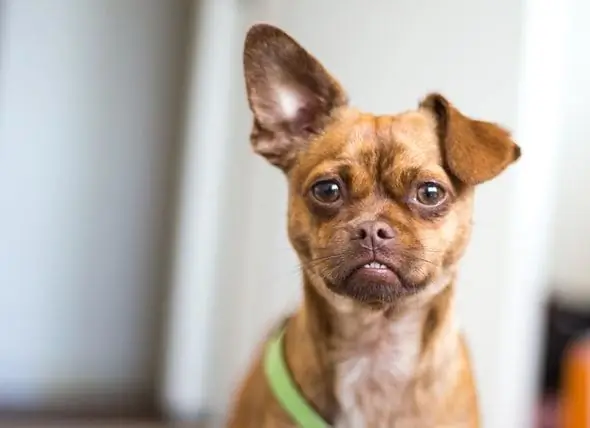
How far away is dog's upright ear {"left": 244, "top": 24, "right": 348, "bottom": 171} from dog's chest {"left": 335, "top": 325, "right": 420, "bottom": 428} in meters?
0.22

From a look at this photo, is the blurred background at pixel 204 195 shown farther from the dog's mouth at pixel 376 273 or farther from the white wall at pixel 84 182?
the dog's mouth at pixel 376 273

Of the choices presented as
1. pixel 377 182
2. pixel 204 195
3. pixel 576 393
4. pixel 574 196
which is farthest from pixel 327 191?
A: pixel 204 195

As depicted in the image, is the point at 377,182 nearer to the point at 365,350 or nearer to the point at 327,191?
the point at 327,191

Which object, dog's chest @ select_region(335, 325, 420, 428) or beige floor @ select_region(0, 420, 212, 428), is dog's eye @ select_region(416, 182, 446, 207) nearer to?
dog's chest @ select_region(335, 325, 420, 428)

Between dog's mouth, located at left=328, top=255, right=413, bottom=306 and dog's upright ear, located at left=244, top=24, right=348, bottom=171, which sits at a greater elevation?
dog's upright ear, located at left=244, top=24, right=348, bottom=171

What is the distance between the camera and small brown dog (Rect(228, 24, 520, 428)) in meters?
0.76

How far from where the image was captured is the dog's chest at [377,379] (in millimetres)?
812

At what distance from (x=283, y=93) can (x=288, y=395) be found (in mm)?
319

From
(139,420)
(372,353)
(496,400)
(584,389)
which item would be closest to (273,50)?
(372,353)

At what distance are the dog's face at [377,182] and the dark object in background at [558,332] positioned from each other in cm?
51

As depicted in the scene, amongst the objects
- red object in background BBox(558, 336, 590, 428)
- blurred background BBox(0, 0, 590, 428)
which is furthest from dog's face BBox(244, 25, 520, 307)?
red object in background BBox(558, 336, 590, 428)

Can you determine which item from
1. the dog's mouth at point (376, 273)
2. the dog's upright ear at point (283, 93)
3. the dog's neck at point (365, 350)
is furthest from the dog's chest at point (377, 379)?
the dog's upright ear at point (283, 93)

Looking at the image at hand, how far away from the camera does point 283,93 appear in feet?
2.81

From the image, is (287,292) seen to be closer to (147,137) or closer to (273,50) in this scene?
(273,50)
